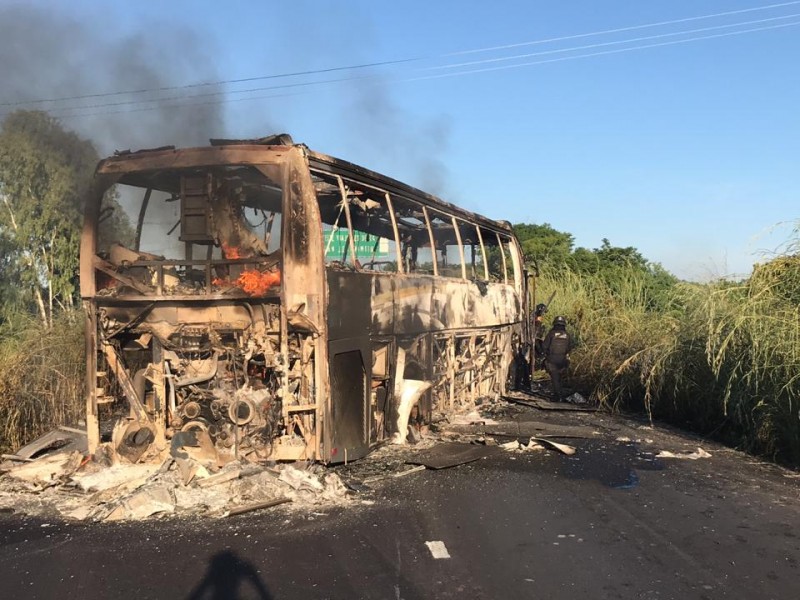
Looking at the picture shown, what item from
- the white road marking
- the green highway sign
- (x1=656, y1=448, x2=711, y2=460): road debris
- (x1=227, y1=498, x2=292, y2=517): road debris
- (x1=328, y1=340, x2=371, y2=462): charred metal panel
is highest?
the green highway sign

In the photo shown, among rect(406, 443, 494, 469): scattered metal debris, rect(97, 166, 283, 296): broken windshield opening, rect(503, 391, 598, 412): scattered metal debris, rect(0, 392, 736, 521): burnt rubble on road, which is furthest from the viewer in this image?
rect(503, 391, 598, 412): scattered metal debris

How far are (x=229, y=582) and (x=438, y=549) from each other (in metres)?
1.55

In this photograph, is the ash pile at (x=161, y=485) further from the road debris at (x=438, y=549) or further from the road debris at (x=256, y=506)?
the road debris at (x=438, y=549)

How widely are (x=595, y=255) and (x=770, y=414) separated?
18.9 meters

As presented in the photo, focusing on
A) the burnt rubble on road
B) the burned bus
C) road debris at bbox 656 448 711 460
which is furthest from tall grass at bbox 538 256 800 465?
the burned bus

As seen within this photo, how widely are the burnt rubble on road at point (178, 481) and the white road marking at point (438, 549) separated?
123 centimetres

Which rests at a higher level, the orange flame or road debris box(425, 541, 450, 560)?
the orange flame

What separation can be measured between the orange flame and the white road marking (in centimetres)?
293

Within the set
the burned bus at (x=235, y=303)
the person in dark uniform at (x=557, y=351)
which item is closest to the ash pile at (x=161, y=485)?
the burned bus at (x=235, y=303)

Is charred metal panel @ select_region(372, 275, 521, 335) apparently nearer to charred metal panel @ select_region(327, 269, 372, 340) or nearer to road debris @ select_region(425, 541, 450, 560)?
charred metal panel @ select_region(327, 269, 372, 340)

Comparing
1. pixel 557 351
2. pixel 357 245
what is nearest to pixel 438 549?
pixel 357 245

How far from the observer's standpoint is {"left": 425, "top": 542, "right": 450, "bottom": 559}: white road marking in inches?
189

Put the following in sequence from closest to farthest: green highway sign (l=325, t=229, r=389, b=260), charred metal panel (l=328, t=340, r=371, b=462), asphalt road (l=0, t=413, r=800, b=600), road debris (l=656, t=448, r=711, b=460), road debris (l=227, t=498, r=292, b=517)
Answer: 1. asphalt road (l=0, t=413, r=800, b=600)
2. road debris (l=227, t=498, r=292, b=517)
3. charred metal panel (l=328, t=340, r=371, b=462)
4. green highway sign (l=325, t=229, r=389, b=260)
5. road debris (l=656, t=448, r=711, b=460)

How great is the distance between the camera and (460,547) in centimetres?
498
